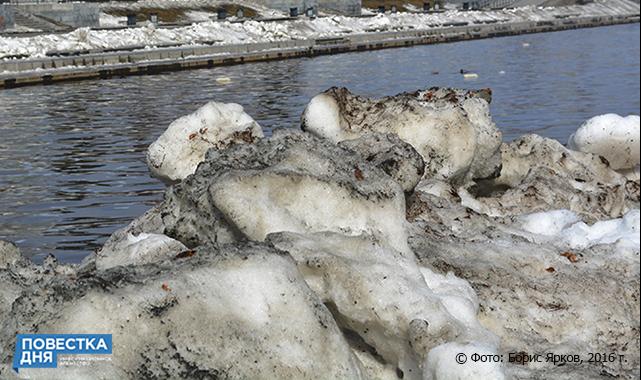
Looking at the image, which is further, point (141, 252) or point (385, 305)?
point (141, 252)

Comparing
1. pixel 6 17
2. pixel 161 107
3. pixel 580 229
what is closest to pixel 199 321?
pixel 580 229

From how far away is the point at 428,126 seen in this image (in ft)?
38.7

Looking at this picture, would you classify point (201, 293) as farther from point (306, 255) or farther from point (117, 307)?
point (306, 255)

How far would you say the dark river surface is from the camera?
15234 millimetres

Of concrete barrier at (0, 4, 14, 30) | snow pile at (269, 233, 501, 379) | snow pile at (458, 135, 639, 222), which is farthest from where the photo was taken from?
concrete barrier at (0, 4, 14, 30)

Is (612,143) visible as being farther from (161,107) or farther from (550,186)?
(161,107)

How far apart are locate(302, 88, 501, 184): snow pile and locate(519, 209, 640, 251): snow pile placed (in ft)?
5.46

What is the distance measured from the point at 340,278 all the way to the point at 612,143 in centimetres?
769

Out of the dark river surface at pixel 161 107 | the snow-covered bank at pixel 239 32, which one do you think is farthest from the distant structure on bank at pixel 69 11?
the dark river surface at pixel 161 107

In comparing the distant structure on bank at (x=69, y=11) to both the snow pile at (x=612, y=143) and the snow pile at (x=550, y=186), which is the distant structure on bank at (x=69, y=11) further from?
the snow pile at (x=550, y=186)

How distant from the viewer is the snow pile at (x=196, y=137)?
1185 centimetres

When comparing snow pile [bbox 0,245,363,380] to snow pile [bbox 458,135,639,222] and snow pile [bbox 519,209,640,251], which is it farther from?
snow pile [bbox 458,135,639,222]

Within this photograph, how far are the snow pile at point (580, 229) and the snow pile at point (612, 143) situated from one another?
3603mm

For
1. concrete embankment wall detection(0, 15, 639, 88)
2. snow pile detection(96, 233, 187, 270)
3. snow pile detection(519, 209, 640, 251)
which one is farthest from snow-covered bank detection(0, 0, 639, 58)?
snow pile detection(96, 233, 187, 270)
